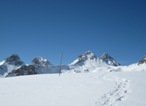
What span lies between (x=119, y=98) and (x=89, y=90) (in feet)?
12.8

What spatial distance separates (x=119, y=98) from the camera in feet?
62.2

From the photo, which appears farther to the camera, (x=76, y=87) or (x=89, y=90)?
(x=76, y=87)

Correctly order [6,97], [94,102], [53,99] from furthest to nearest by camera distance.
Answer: [6,97], [53,99], [94,102]

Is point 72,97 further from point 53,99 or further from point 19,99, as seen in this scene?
point 19,99

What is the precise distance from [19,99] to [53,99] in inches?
120

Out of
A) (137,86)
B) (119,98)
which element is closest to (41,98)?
(119,98)

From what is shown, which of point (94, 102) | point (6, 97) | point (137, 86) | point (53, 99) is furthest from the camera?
point (137, 86)

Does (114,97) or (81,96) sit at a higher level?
(81,96)

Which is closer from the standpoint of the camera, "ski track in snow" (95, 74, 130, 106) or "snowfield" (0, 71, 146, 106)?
"ski track in snow" (95, 74, 130, 106)

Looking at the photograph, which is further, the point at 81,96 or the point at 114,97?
the point at 81,96

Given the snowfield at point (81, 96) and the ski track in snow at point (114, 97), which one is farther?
the snowfield at point (81, 96)

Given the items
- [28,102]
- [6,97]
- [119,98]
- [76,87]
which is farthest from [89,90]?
[6,97]

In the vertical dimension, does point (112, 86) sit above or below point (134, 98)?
above

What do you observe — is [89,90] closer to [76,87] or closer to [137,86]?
[76,87]
